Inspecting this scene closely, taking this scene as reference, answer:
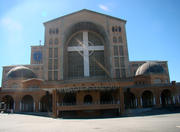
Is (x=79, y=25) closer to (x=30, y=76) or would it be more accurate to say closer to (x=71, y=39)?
(x=71, y=39)

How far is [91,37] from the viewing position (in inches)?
1951

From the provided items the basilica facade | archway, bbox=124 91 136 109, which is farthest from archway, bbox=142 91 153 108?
archway, bbox=124 91 136 109

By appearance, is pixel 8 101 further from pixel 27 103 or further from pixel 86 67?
pixel 86 67

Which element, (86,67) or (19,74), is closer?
(86,67)

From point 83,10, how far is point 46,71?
19.1 metres

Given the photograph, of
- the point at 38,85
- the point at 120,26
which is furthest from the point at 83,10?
the point at 38,85

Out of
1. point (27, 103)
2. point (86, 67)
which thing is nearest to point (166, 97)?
point (86, 67)

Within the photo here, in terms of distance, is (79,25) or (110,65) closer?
(110,65)

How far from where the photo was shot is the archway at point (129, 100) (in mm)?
43241

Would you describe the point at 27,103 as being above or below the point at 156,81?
below

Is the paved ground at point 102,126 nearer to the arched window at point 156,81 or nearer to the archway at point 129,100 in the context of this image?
the archway at point 129,100

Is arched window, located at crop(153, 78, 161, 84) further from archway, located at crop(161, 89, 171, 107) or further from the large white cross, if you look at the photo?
the large white cross

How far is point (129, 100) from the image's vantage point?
44875 mm

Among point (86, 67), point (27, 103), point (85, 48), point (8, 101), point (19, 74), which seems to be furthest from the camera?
point (85, 48)
